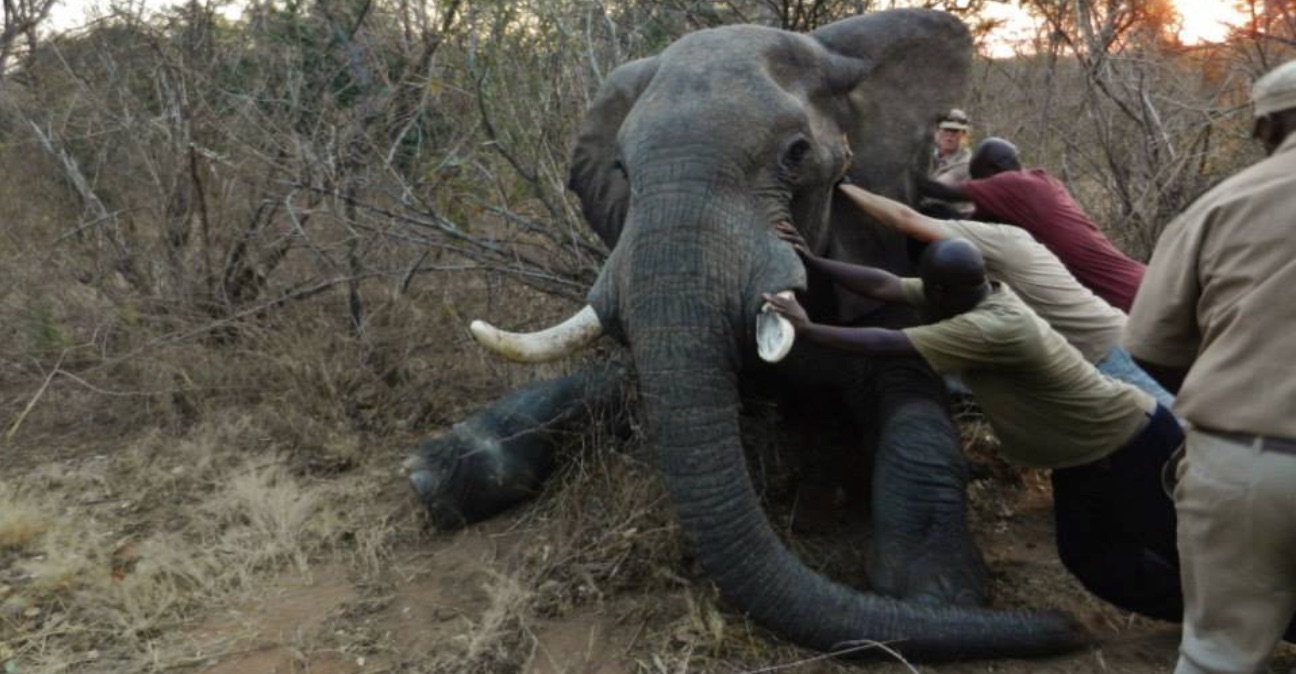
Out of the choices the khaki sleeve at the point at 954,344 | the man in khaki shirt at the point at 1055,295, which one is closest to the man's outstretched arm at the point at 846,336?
Result: the khaki sleeve at the point at 954,344

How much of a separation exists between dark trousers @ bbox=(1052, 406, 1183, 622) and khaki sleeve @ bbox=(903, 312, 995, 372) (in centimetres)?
63

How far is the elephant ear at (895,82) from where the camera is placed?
5250 mm

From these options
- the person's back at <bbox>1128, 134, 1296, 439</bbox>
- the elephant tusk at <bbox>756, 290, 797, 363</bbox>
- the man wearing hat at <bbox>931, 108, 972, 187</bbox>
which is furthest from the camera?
the man wearing hat at <bbox>931, 108, 972, 187</bbox>

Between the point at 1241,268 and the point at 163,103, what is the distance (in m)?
6.50

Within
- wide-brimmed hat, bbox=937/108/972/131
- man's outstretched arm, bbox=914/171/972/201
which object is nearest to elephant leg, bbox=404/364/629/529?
man's outstretched arm, bbox=914/171/972/201

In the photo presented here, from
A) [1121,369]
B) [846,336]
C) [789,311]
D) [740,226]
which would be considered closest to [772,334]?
[789,311]

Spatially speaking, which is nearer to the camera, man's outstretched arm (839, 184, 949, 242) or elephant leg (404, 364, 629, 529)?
man's outstretched arm (839, 184, 949, 242)

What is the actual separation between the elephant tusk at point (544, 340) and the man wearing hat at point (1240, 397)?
221cm

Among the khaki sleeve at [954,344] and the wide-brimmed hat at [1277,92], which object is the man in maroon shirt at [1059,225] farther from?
the wide-brimmed hat at [1277,92]

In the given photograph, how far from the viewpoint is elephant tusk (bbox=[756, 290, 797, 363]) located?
13.0 ft

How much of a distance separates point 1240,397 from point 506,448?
10.6 ft

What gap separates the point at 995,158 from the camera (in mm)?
5465

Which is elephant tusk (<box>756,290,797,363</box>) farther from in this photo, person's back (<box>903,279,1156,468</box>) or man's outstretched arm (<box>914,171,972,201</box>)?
man's outstretched arm (<box>914,171,972,201</box>)

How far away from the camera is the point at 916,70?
541 cm
